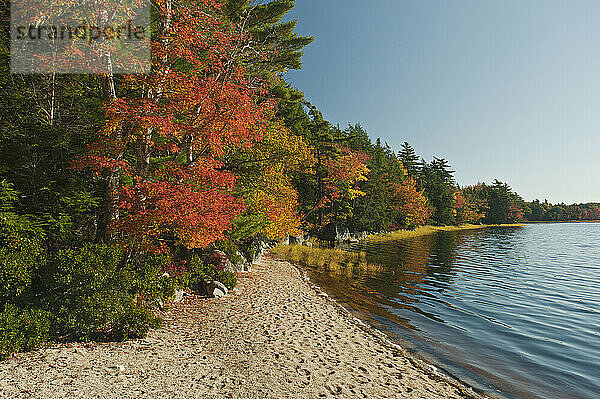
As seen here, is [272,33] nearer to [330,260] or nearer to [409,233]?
[330,260]

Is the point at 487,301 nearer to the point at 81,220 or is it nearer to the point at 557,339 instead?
the point at 557,339

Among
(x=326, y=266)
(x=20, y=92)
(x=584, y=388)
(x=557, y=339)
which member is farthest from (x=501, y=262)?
(x=20, y=92)

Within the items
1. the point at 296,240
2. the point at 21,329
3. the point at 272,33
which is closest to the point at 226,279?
the point at 21,329

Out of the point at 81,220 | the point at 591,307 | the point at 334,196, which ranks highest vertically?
the point at 334,196

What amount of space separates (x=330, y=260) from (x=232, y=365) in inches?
729

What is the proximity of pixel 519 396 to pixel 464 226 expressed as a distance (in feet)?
305

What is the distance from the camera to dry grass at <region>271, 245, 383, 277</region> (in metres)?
21.7

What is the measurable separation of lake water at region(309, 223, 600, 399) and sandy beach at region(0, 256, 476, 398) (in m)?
1.71

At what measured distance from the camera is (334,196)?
4150 centimetres

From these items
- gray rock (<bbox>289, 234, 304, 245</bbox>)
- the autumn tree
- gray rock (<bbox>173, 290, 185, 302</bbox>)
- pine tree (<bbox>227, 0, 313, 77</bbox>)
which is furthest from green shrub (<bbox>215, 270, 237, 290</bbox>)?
gray rock (<bbox>289, 234, 304, 245</bbox>)

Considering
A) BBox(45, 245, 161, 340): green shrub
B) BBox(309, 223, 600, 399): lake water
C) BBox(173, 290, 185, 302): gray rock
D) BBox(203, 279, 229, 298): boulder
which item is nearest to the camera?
BBox(45, 245, 161, 340): green shrub

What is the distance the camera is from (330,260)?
25375 mm

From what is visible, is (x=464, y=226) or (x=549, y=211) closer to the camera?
(x=464, y=226)

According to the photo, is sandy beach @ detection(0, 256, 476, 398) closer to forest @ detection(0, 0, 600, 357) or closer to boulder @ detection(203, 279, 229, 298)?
forest @ detection(0, 0, 600, 357)
